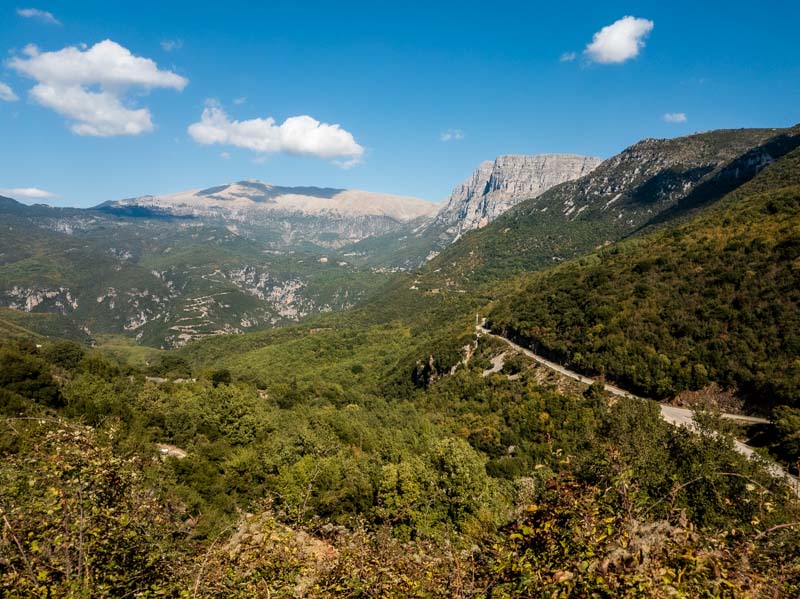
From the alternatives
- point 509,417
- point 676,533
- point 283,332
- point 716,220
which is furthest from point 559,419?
point 283,332

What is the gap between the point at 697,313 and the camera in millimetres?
53094

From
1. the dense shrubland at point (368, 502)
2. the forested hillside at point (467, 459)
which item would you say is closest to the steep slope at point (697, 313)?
the forested hillside at point (467, 459)

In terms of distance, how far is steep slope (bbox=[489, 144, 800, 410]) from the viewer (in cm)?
4428

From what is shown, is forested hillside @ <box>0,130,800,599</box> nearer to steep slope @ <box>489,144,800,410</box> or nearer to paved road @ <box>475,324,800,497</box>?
steep slope @ <box>489,144,800,410</box>

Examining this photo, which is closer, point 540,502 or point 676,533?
point 676,533

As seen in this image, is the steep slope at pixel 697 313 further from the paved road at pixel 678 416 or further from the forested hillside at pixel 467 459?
the paved road at pixel 678 416

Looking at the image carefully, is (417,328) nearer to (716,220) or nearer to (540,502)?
(716,220)

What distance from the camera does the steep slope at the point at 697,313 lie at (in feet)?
145

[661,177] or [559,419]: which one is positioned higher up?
[661,177]

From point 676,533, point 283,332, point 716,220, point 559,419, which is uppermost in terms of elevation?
point 716,220

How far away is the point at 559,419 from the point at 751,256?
35.6m

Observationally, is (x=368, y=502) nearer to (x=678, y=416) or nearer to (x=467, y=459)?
(x=467, y=459)

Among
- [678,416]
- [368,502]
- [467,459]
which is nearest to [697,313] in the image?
[678,416]

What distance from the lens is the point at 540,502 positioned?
23.4 feet
